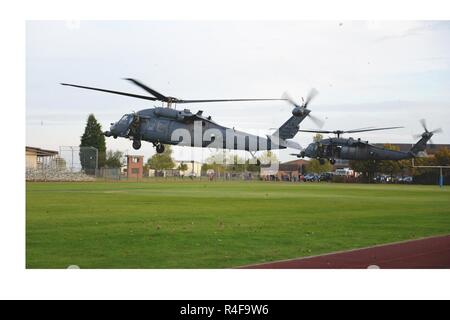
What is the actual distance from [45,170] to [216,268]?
9.09 metres

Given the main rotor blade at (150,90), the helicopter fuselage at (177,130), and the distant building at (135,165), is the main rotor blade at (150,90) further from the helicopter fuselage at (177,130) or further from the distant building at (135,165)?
the distant building at (135,165)

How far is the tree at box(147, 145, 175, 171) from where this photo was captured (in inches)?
723

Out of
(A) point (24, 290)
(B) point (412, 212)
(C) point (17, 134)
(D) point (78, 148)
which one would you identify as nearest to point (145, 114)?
(D) point (78, 148)

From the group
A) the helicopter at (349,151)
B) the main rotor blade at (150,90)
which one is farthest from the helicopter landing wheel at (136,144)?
the helicopter at (349,151)

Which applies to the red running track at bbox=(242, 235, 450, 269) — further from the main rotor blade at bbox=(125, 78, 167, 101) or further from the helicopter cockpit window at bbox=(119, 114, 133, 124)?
the helicopter cockpit window at bbox=(119, 114, 133, 124)

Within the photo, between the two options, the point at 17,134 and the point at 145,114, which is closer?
the point at 17,134

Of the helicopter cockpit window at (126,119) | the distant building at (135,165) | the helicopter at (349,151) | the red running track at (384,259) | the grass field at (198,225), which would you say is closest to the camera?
the red running track at (384,259)

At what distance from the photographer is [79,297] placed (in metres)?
10.6

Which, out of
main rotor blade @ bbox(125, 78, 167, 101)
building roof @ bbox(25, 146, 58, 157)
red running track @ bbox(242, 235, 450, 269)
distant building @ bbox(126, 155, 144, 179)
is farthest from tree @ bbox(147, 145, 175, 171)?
red running track @ bbox(242, 235, 450, 269)

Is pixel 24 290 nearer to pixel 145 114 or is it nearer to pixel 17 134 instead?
pixel 17 134

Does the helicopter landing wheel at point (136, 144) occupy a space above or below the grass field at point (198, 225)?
above

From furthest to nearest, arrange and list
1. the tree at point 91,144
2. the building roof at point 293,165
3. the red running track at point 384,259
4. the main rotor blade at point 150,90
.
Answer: the building roof at point 293,165 < the tree at point 91,144 < the main rotor blade at point 150,90 < the red running track at point 384,259

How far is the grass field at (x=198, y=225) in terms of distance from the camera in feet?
37.7

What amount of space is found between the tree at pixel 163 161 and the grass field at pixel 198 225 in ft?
4.00
